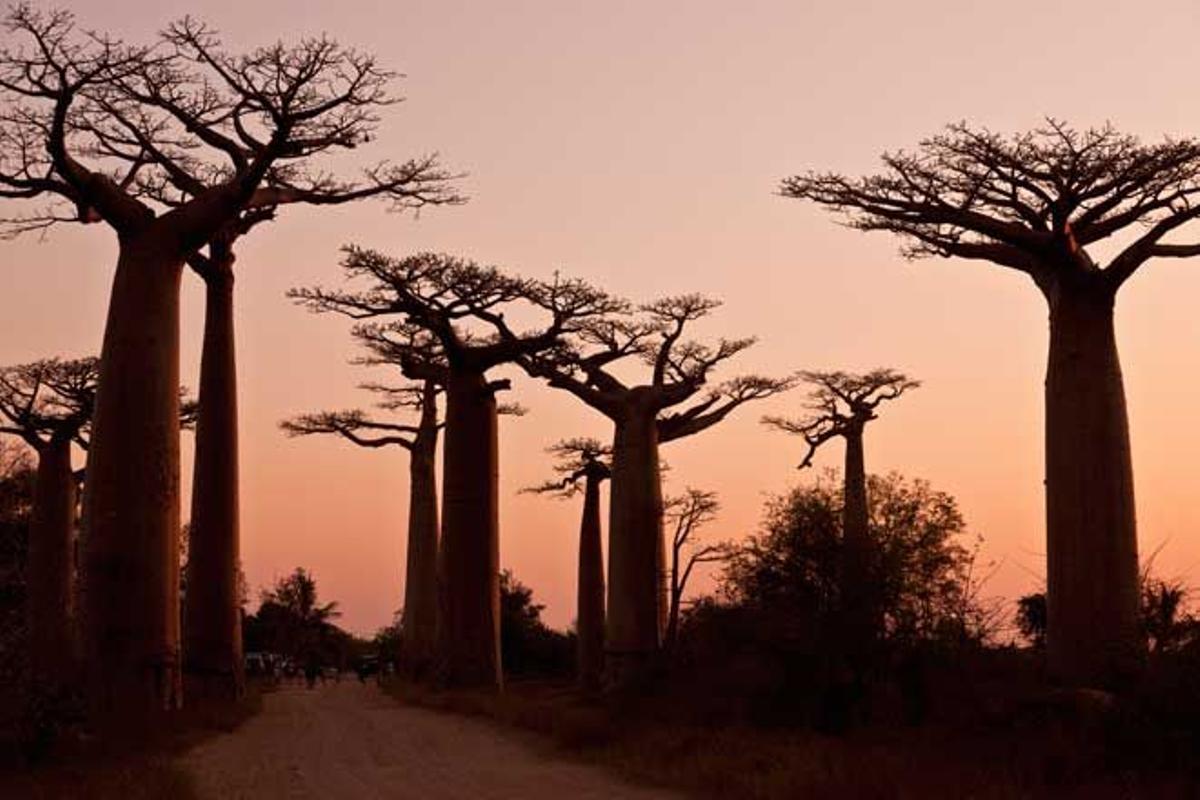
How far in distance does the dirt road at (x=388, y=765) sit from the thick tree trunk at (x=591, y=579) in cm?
1386

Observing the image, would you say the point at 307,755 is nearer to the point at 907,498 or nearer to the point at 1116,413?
the point at 1116,413

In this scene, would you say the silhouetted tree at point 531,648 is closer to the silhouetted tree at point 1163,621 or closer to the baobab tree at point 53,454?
the baobab tree at point 53,454

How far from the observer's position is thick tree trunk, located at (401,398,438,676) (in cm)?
3095

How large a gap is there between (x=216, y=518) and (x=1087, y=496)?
9281 mm

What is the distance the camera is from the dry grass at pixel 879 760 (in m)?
8.63

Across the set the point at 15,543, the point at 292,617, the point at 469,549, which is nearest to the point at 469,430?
the point at 469,549

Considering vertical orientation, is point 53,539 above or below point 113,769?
above

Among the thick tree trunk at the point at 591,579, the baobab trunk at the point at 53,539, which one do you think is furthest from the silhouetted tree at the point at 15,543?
the thick tree trunk at the point at 591,579

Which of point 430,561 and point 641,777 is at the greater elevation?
point 430,561

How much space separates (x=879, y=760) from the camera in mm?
9750

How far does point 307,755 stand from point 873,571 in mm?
4614

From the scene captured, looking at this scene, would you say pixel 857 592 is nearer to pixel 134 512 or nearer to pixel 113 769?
pixel 134 512

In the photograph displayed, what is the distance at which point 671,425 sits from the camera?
25.3m

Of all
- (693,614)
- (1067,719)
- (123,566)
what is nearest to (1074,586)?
(1067,719)
